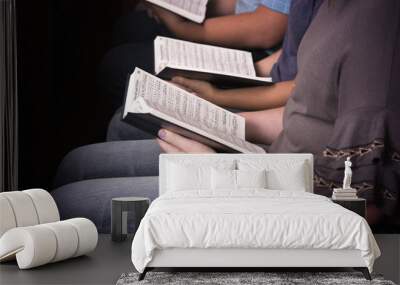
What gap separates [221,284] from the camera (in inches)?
171

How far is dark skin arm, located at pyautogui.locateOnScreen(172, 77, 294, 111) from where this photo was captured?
6465 millimetres

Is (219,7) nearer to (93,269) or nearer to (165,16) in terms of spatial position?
(165,16)

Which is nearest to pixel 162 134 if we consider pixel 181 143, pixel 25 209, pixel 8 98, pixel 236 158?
pixel 181 143

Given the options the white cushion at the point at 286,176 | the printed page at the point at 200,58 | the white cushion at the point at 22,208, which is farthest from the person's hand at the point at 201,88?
the white cushion at the point at 22,208

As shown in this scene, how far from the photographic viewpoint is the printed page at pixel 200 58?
6477mm

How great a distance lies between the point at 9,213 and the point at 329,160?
2.90 m

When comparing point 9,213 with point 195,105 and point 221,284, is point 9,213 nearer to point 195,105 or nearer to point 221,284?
point 221,284

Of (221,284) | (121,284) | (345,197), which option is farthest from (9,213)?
(345,197)

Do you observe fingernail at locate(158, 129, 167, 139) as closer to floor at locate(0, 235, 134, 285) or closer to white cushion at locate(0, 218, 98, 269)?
floor at locate(0, 235, 134, 285)

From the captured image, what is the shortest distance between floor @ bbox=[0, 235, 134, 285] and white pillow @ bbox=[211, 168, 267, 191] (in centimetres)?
95

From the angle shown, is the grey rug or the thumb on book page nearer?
the grey rug

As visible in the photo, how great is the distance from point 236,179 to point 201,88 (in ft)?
3.38

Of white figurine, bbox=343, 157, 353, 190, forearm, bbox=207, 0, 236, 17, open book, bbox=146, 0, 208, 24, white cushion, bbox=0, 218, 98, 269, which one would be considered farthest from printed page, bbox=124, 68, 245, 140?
white cushion, bbox=0, 218, 98, 269

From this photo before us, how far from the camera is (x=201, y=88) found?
255 inches
